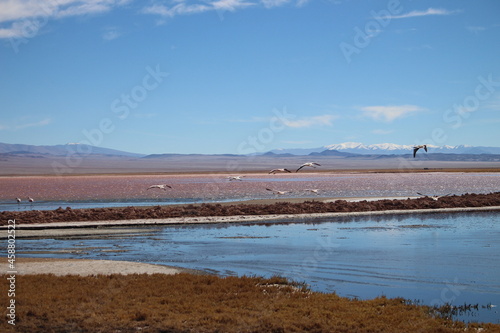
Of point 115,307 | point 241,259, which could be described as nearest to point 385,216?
point 241,259

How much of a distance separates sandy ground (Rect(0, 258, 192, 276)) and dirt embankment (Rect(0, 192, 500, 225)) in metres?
15.7

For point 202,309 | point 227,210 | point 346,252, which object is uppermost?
point 227,210

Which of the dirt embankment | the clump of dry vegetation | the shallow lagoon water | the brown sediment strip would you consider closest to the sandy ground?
the shallow lagoon water

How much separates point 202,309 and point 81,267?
26.6 feet

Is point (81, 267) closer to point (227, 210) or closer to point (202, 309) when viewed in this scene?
point (202, 309)

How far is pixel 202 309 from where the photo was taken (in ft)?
42.6

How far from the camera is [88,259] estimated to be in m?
22.1

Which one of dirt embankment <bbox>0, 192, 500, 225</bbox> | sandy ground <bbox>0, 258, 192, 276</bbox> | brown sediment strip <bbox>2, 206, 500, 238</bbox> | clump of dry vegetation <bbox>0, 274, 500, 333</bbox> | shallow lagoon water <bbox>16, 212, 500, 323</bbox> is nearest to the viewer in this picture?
clump of dry vegetation <bbox>0, 274, 500, 333</bbox>

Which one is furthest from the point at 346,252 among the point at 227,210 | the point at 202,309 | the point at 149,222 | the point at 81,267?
the point at 227,210

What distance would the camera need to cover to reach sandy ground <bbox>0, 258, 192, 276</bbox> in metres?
18.6

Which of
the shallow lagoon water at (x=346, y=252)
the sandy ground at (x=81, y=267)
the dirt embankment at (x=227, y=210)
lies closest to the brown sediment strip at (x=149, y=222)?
the dirt embankment at (x=227, y=210)

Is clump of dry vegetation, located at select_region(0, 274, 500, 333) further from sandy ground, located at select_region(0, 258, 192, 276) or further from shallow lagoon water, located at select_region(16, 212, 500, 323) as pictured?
sandy ground, located at select_region(0, 258, 192, 276)

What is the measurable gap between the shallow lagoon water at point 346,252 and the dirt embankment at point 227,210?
4071 mm

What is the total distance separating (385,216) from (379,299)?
86.4ft
